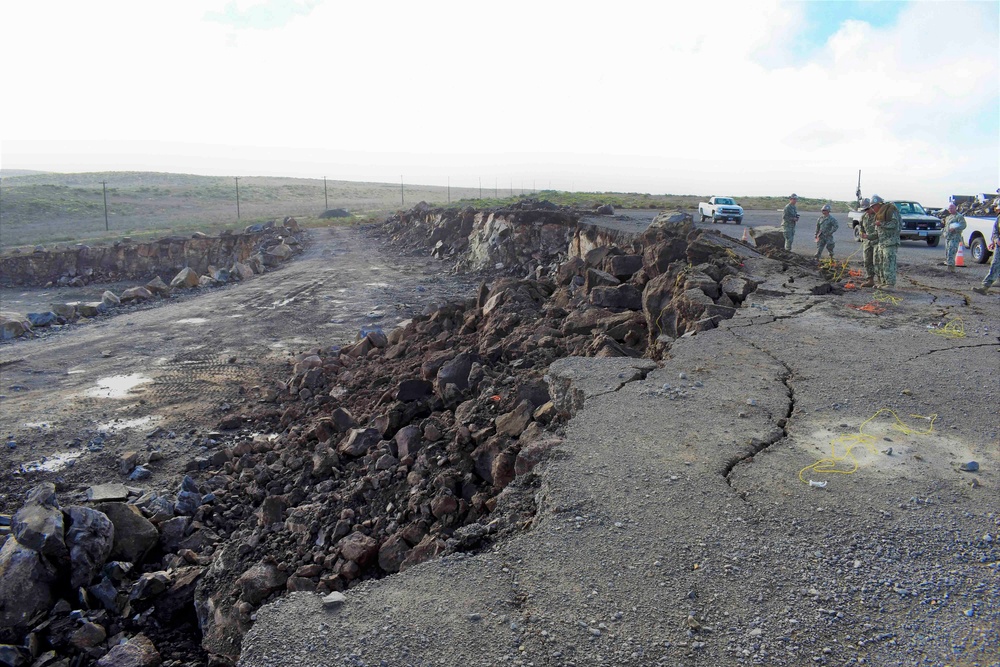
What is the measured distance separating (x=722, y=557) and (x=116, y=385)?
1173 cm

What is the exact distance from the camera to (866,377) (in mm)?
6531

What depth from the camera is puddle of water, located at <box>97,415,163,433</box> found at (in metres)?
10.2

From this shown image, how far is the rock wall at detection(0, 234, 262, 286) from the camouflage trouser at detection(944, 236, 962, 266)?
2265 cm

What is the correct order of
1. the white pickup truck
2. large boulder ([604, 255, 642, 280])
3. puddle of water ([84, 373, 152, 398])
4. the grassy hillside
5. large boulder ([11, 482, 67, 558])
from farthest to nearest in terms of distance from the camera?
the grassy hillside < the white pickup truck < puddle of water ([84, 373, 152, 398]) < large boulder ([604, 255, 642, 280]) < large boulder ([11, 482, 67, 558])

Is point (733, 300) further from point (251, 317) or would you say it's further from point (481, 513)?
point (251, 317)

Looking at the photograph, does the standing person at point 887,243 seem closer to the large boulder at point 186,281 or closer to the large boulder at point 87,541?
the large boulder at point 87,541

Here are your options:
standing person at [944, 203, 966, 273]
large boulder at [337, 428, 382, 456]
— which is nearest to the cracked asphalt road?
large boulder at [337, 428, 382, 456]

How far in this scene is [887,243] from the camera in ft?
35.4

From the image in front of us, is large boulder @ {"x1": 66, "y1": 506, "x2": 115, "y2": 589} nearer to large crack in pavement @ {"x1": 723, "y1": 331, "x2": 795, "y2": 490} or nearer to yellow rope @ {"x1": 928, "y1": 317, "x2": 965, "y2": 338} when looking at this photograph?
large crack in pavement @ {"x1": 723, "y1": 331, "x2": 795, "y2": 490}

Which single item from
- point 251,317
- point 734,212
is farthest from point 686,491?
point 734,212

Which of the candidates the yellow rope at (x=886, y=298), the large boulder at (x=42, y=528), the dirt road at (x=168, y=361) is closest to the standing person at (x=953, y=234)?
the yellow rope at (x=886, y=298)

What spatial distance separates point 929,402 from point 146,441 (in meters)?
9.77

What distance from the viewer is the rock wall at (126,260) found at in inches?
949

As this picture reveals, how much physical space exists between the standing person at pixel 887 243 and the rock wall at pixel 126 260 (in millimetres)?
21967
